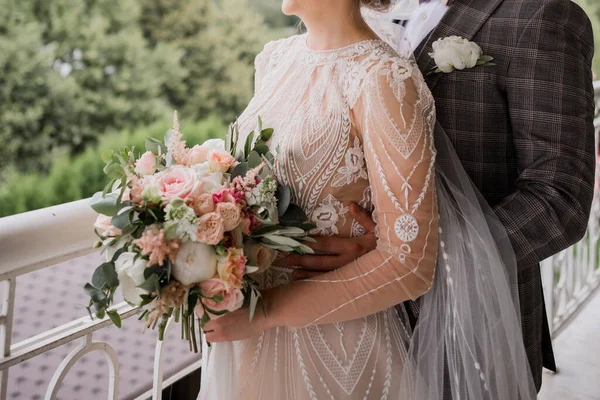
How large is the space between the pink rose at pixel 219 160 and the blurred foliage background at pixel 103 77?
296 inches

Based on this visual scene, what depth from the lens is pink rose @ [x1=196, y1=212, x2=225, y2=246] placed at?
1.05 metres

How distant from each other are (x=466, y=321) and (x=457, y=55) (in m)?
0.60

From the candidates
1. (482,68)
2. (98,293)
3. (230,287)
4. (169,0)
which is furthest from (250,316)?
(169,0)

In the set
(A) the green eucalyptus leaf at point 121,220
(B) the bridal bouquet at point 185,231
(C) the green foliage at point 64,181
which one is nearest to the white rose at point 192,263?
(B) the bridal bouquet at point 185,231

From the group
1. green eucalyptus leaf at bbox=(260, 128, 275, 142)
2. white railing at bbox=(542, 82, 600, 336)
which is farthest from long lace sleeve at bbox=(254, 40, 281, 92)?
white railing at bbox=(542, 82, 600, 336)

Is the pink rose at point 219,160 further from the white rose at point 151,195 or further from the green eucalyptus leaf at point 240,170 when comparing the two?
the white rose at point 151,195

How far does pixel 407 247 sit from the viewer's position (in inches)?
47.8

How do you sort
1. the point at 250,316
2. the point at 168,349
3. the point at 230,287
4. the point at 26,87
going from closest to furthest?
the point at 230,287 < the point at 250,316 < the point at 168,349 < the point at 26,87

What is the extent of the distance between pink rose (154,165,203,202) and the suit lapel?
670 millimetres

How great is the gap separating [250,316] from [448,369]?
0.48 m

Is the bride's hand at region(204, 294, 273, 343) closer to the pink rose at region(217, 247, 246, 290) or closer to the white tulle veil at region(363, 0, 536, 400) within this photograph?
the pink rose at region(217, 247, 246, 290)

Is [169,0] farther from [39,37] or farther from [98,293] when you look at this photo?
[98,293]

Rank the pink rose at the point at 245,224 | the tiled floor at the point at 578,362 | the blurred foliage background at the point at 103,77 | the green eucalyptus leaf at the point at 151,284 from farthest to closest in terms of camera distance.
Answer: the blurred foliage background at the point at 103,77 < the tiled floor at the point at 578,362 < the pink rose at the point at 245,224 < the green eucalyptus leaf at the point at 151,284

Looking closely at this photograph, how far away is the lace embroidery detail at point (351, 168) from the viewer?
51.2 inches
